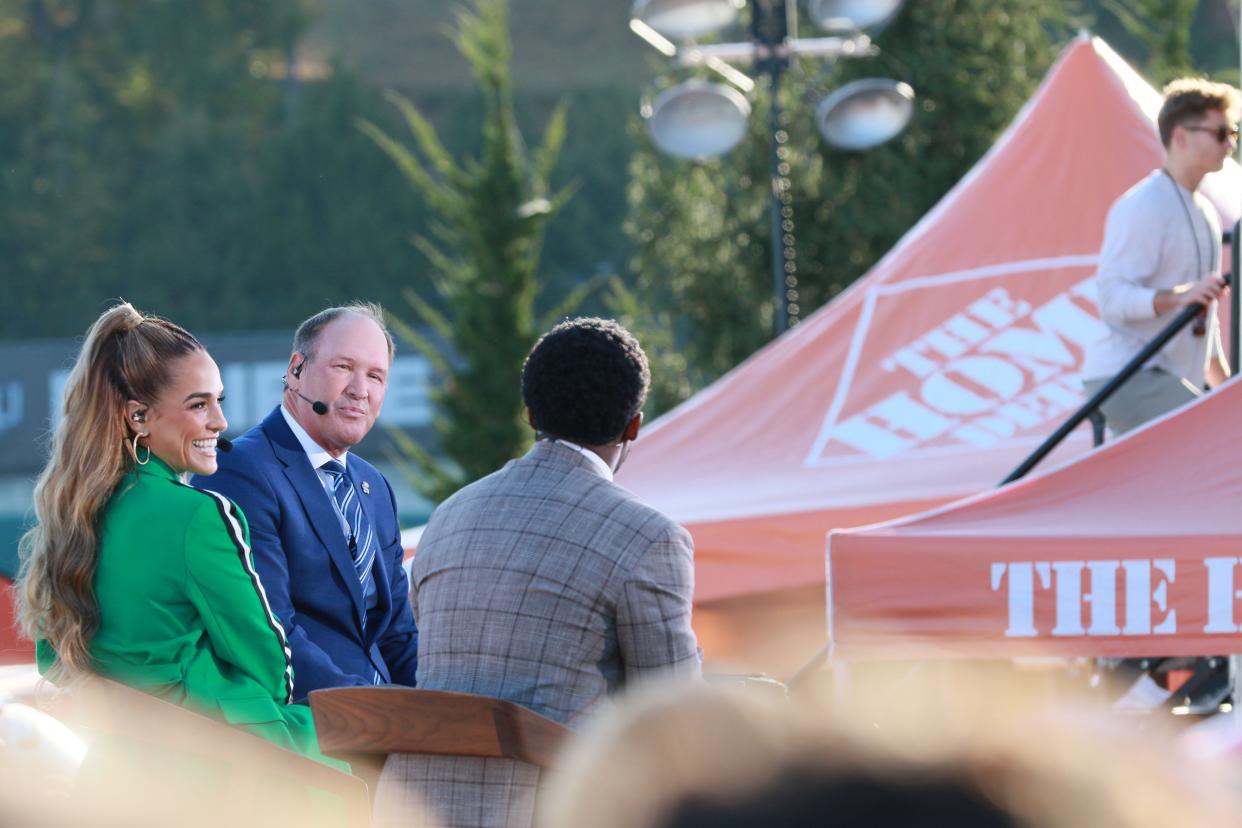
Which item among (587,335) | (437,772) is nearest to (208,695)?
(437,772)

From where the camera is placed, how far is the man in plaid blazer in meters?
2.49

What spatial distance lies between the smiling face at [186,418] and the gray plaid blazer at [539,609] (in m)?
0.39

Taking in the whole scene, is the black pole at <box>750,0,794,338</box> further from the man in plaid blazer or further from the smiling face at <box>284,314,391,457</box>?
the man in plaid blazer

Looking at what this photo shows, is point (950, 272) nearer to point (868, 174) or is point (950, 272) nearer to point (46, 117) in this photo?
point (868, 174)

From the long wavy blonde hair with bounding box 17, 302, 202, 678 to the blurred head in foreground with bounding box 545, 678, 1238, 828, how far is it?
69.0 inches

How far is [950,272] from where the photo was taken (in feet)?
22.6

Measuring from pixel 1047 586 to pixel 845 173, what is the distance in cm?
954

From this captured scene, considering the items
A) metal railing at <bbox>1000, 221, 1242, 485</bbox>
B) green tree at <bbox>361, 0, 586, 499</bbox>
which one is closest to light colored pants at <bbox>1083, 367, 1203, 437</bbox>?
metal railing at <bbox>1000, 221, 1242, 485</bbox>

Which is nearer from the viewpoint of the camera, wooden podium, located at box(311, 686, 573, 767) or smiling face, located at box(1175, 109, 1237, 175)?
wooden podium, located at box(311, 686, 573, 767)

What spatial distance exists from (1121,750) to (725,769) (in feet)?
0.51

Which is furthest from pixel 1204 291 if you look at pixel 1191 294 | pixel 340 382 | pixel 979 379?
pixel 340 382

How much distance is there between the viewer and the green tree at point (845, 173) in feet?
41.3

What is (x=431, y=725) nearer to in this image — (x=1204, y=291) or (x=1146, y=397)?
(x=1204, y=291)

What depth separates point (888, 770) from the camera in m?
0.69
